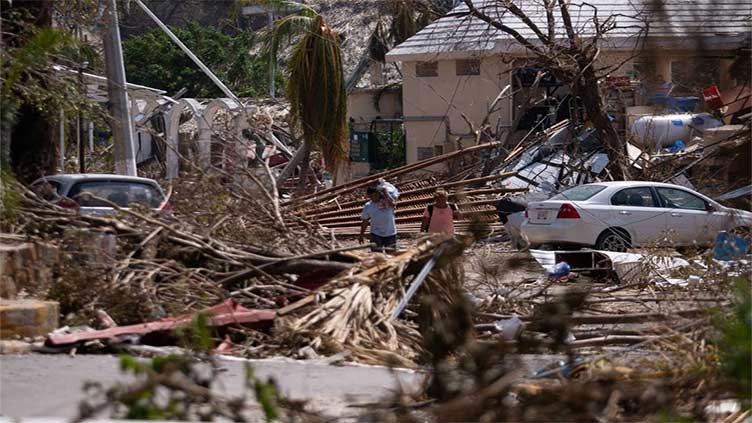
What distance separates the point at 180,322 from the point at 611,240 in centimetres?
957

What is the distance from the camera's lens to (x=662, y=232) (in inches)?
603

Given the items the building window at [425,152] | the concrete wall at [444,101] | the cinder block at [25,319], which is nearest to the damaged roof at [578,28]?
the concrete wall at [444,101]

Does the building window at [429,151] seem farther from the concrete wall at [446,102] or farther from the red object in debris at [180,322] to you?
the red object in debris at [180,322]

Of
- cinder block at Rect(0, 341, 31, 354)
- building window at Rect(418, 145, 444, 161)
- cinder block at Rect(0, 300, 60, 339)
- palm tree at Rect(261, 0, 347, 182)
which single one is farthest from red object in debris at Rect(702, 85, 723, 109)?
cinder block at Rect(0, 341, 31, 354)

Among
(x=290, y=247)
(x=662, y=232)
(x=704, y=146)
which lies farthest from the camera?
(x=704, y=146)

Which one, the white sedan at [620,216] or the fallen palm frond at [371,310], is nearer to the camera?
the fallen palm frond at [371,310]

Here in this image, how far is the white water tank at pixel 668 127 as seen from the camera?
72.0ft

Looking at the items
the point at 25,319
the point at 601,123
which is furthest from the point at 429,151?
the point at 25,319

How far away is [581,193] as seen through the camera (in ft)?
55.9

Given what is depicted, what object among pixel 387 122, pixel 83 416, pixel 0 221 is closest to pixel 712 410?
pixel 83 416

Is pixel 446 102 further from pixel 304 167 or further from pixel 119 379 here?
pixel 119 379

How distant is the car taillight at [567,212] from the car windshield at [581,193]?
1.21 feet

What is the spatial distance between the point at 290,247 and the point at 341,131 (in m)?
13.5

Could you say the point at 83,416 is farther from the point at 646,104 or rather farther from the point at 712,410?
the point at 646,104
